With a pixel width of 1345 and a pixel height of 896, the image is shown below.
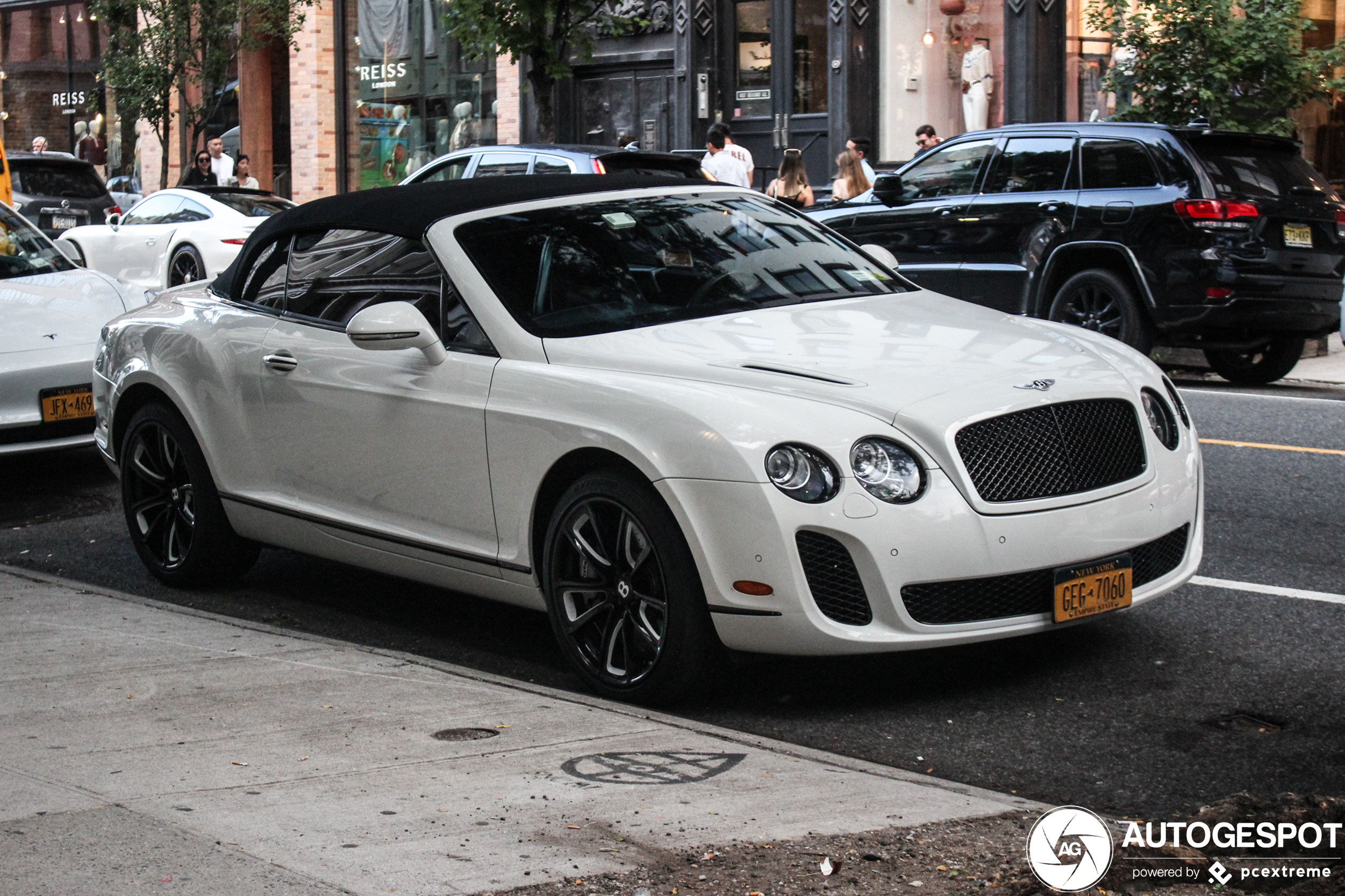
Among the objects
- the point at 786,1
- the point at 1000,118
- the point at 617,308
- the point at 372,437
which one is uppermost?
the point at 786,1

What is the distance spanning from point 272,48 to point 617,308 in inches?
1085

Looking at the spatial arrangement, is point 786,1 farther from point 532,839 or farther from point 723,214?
point 532,839

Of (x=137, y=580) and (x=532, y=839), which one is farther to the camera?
(x=137, y=580)

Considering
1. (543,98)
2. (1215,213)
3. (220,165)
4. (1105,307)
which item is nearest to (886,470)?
(1215,213)

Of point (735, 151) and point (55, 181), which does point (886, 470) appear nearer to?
point (735, 151)

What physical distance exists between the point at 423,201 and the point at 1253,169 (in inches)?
314

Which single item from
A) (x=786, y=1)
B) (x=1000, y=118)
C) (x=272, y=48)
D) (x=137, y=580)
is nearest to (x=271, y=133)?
(x=272, y=48)

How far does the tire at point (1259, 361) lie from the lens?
13250 millimetres

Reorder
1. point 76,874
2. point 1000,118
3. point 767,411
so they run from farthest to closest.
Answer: point 1000,118, point 767,411, point 76,874

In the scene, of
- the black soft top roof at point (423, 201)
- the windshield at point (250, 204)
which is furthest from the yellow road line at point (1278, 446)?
the windshield at point (250, 204)

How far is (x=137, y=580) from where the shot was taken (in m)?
7.62

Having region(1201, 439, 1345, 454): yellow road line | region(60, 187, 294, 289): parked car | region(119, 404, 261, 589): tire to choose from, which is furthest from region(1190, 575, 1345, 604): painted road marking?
region(60, 187, 294, 289): parked car

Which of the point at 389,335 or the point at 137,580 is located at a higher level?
the point at 389,335

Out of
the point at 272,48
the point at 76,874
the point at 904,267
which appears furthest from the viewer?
the point at 272,48
